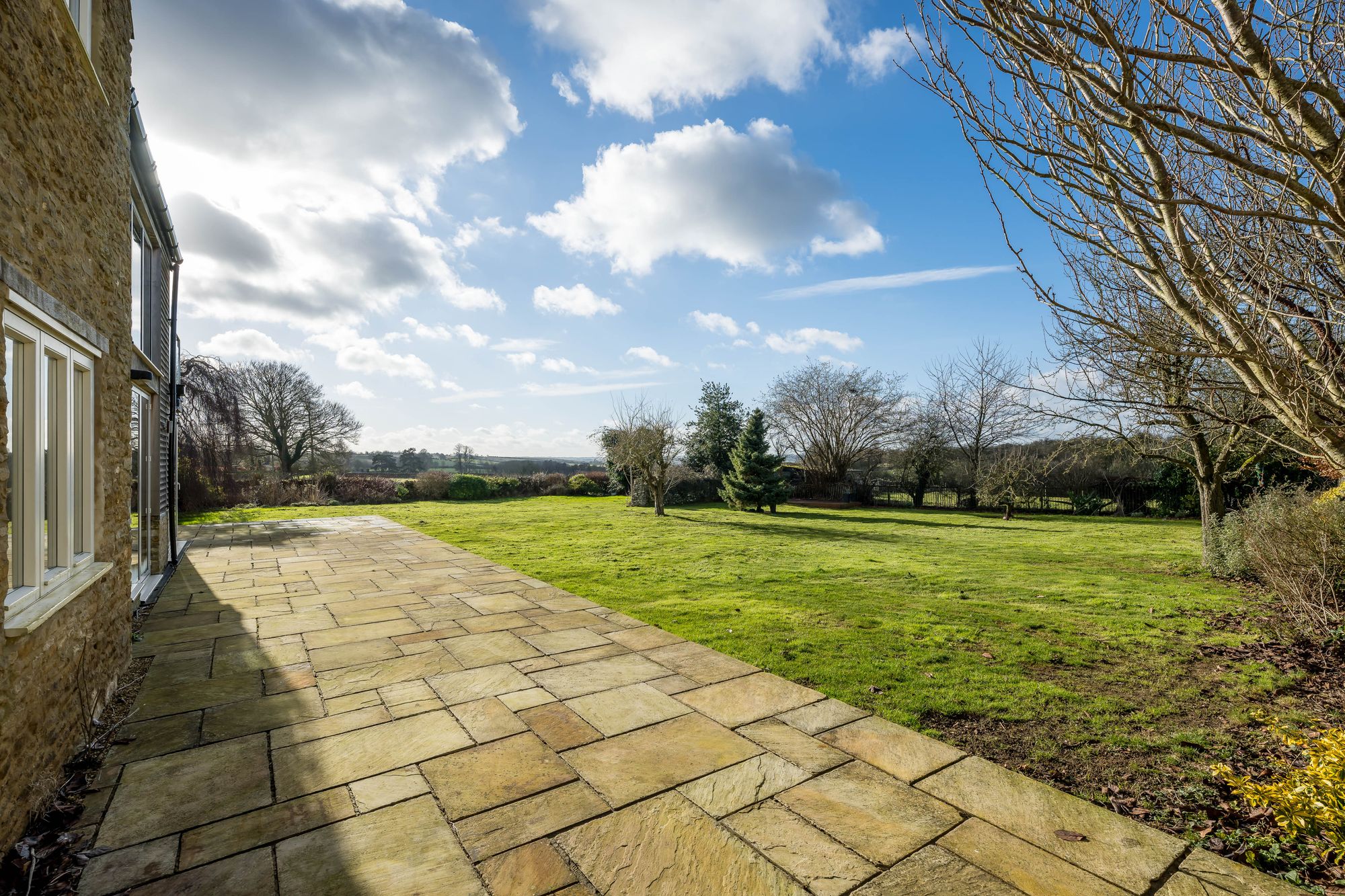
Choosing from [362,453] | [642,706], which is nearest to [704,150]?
[642,706]

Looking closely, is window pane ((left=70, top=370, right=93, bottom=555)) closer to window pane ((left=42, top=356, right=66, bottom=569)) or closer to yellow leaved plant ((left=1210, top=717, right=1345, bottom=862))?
window pane ((left=42, top=356, right=66, bottom=569))

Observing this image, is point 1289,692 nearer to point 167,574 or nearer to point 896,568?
point 896,568

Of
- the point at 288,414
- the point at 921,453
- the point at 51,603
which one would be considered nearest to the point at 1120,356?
the point at 51,603

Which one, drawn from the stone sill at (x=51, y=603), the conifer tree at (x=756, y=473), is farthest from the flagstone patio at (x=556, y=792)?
the conifer tree at (x=756, y=473)

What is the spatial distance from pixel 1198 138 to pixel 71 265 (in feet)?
15.2

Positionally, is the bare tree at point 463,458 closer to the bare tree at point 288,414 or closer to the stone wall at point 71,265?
the bare tree at point 288,414

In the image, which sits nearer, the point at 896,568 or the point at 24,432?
the point at 24,432

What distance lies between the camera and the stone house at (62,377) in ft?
7.09

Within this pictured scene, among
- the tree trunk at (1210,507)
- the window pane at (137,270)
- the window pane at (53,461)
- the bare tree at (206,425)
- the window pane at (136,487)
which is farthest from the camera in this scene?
the bare tree at (206,425)

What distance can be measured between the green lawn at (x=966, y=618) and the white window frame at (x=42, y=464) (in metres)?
3.78

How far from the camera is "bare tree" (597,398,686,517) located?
16.1 metres

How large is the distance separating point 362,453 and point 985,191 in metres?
28.0

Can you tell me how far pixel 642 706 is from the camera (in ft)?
11.1

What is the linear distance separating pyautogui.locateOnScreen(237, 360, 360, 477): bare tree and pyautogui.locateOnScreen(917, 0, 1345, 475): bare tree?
2519cm
